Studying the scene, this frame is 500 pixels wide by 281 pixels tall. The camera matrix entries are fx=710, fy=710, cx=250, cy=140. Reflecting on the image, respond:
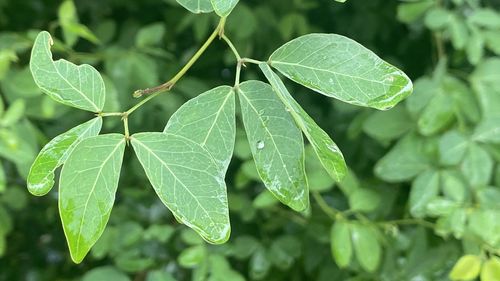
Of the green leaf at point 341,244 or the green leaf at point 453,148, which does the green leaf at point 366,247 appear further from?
the green leaf at point 453,148

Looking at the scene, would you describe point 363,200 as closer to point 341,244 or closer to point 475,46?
point 341,244

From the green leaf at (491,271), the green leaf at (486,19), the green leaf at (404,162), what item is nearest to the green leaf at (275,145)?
the green leaf at (491,271)

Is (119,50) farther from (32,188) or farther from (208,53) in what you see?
(32,188)

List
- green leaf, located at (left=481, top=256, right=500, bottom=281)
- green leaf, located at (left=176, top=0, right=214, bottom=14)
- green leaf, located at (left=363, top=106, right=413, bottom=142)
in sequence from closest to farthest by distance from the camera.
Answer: green leaf, located at (left=176, top=0, right=214, bottom=14) → green leaf, located at (left=481, top=256, right=500, bottom=281) → green leaf, located at (left=363, top=106, right=413, bottom=142)

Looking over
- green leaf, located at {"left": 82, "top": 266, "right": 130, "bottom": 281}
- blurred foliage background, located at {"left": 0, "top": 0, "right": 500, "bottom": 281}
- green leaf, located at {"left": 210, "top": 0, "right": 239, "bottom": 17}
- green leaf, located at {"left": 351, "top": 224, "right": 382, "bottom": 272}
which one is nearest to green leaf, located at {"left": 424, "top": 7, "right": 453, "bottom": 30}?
blurred foliage background, located at {"left": 0, "top": 0, "right": 500, "bottom": 281}

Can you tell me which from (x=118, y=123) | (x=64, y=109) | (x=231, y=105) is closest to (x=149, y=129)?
(x=118, y=123)

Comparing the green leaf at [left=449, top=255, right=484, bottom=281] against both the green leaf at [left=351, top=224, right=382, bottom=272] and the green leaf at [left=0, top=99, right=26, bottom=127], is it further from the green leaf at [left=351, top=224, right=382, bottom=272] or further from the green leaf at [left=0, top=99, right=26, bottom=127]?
the green leaf at [left=0, top=99, right=26, bottom=127]

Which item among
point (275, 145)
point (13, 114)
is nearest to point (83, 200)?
point (275, 145)
